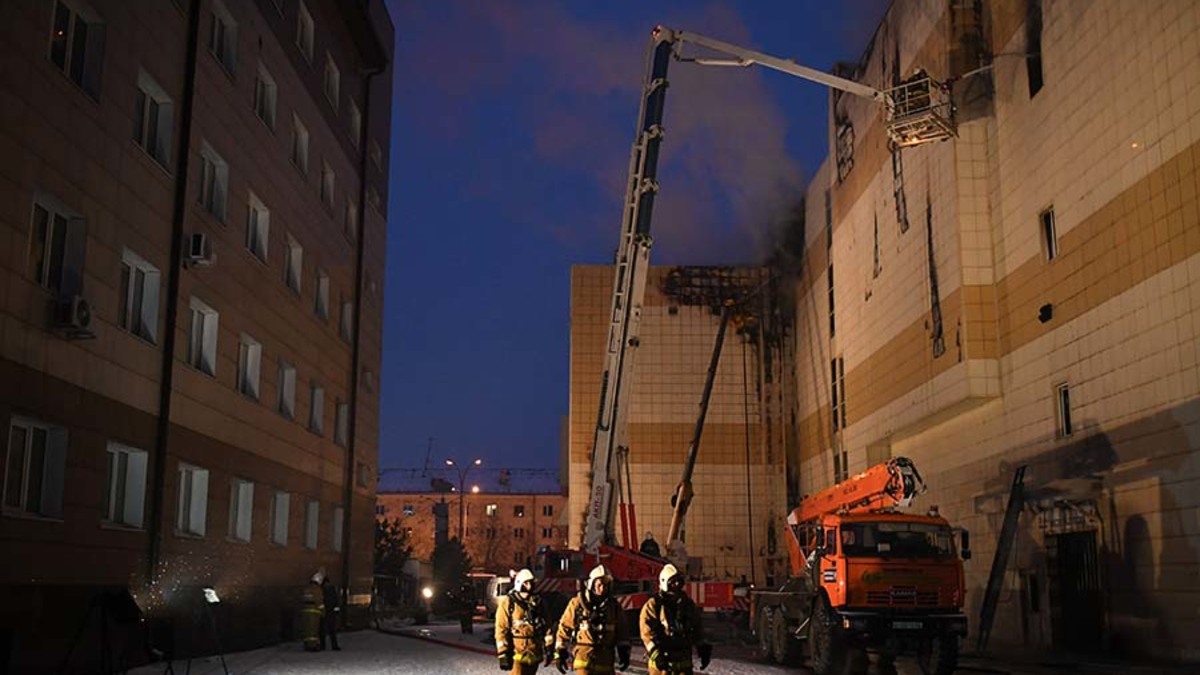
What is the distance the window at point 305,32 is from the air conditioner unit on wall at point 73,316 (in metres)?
14.5

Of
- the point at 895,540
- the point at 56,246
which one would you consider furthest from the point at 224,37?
the point at 895,540

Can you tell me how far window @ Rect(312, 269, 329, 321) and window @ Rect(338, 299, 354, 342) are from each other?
6.91ft

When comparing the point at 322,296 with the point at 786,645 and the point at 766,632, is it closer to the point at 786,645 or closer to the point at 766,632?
the point at 766,632

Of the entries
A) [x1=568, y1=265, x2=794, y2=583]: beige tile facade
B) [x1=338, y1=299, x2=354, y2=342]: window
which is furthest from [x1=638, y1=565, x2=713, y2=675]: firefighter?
[x1=568, y1=265, x2=794, y2=583]: beige tile facade

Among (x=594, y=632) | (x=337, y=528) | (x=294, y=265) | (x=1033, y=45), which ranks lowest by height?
(x=594, y=632)

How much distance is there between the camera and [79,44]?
55.5ft

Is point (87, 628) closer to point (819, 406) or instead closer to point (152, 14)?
point (152, 14)

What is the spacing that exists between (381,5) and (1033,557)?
25460mm

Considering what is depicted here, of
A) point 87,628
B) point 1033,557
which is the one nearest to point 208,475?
point 87,628

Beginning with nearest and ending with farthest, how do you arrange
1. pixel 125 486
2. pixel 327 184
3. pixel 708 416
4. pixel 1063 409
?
pixel 125 486 < pixel 1063 409 < pixel 327 184 < pixel 708 416

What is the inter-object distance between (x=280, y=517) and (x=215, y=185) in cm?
823

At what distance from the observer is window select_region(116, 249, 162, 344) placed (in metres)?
18.4

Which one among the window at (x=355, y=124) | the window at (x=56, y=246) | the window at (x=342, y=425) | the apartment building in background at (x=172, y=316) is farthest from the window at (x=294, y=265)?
the window at (x=56, y=246)

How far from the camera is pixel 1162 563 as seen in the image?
774 inches
